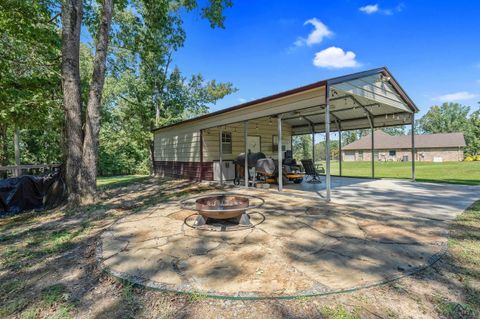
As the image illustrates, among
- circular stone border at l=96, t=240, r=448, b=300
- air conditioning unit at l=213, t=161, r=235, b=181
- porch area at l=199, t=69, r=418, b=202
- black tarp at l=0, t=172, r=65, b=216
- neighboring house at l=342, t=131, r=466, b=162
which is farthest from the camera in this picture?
neighboring house at l=342, t=131, r=466, b=162

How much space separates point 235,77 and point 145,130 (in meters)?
9.38

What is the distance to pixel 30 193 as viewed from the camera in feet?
22.8

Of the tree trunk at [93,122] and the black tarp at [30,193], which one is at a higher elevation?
the tree trunk at [93,122]

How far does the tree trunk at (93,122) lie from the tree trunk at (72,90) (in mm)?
199

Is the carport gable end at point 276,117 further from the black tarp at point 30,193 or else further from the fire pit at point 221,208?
the black tarp at point 30,193

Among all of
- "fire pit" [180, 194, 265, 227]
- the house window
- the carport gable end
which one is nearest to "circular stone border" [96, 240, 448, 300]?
"fire pit" [180, 194, 265, 227]

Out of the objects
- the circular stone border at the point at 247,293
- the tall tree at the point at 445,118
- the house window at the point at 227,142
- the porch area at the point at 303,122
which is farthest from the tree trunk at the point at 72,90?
the tall tree at the point at 445,118

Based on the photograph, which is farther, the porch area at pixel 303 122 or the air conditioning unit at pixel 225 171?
the air conditioning unit at pixel 225 171

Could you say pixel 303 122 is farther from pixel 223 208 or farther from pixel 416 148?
pixel 416 148

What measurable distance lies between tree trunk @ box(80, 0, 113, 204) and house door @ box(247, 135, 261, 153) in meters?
6.51

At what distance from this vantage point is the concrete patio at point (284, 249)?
7.78 ft

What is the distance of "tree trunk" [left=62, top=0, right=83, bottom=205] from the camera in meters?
6.48

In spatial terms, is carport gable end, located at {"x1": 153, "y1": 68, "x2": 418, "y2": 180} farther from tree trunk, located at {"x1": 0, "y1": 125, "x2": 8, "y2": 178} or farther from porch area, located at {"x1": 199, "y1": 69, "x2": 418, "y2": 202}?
tree trunk, located at {"x1": 0, "y1": 125, "x2": 8, "y2": 178}

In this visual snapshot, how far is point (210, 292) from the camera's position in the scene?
2.19 m
